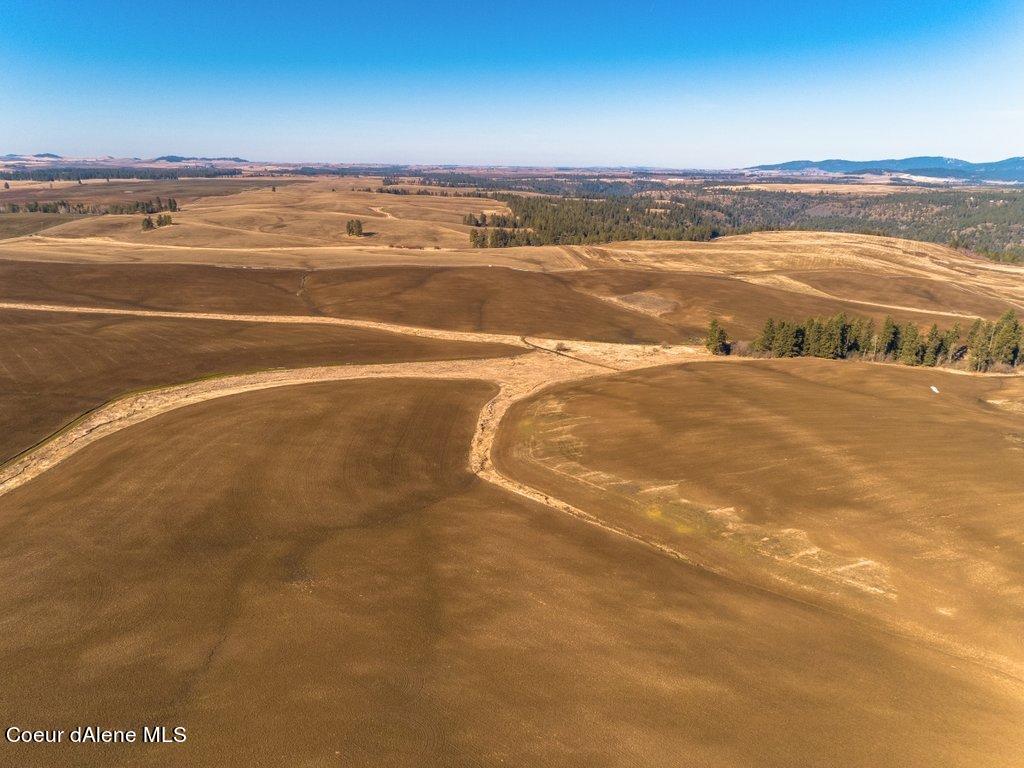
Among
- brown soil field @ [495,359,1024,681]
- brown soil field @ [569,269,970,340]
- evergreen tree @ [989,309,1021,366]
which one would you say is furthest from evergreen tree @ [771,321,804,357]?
evergreen tree @ [989,309,1021,366]

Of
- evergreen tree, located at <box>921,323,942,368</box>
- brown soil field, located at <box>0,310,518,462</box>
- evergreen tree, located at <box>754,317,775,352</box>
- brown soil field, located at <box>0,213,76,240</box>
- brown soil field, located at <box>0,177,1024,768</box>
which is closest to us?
brown soil field, located at <box>0,177,1024,768</box>

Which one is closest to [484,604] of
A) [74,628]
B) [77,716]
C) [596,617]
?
[596,617]

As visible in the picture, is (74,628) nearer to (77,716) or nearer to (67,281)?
(77,716)

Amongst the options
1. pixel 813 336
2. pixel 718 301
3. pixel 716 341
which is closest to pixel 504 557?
pixel 716 341

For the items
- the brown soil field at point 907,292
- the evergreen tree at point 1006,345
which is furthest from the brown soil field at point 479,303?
the brown soil field at point 907,292

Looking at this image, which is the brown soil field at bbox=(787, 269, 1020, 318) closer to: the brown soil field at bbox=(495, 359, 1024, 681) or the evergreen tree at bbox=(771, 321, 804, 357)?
the evergreen tree at bbox=(771, 321, 804, 357)

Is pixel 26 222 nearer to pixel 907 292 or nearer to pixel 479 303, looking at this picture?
pixel 479 303

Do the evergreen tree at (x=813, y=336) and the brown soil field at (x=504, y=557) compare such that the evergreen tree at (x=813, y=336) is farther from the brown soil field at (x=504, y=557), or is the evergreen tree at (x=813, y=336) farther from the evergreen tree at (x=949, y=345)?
the evergreen tree at (x=949, y=345)
